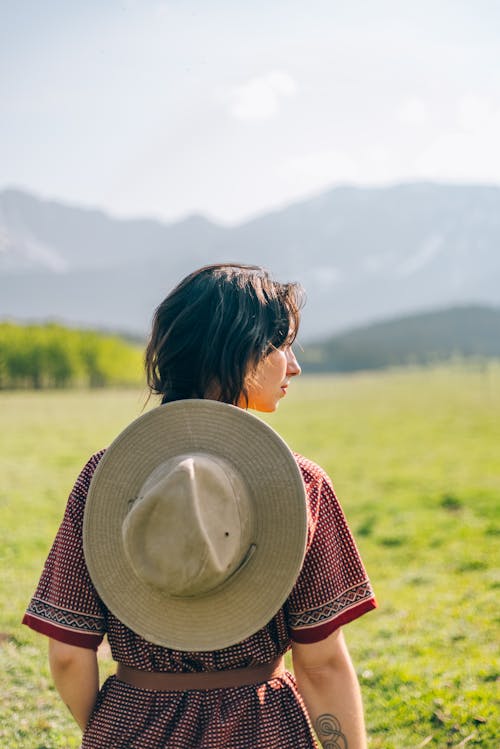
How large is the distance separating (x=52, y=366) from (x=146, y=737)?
3787cm

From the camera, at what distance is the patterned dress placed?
195cm

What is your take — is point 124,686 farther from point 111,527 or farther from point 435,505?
point 435,505

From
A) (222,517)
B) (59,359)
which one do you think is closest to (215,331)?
(222,517)

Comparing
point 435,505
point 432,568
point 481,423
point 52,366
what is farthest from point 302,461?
point 52,366

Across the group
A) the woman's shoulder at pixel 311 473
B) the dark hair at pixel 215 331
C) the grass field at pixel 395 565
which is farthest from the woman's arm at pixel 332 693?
the grass field at pixel 395 565

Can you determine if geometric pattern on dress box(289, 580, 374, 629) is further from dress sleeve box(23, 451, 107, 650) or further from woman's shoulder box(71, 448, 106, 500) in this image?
woman's shoulder box(71, 448, 106, 500)

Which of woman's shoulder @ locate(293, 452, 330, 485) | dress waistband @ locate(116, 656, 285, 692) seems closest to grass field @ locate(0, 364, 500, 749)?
woman's shoulder @ locate(293, 452, 330, 485)

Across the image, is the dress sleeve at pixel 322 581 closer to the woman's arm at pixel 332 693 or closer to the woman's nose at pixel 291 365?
the woman's arm at pixel 332 693

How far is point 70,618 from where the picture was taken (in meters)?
2.02

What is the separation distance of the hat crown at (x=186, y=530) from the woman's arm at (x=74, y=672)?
456 millimetres

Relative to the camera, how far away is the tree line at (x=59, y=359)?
30734 mm

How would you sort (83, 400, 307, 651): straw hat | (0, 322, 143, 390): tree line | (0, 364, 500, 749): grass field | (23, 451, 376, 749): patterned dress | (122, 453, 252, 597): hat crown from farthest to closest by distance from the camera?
(0, 322, 143, 390): tree line → (0, 364, 500, 749): grass field → (23, 451, 376, 749): patterned dress → (83, 400, 307, 651): straw hat → (122, 453, 252, 597): hat crown

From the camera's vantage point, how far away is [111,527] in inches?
74.5

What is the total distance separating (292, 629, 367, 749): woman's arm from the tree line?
2677 cm
